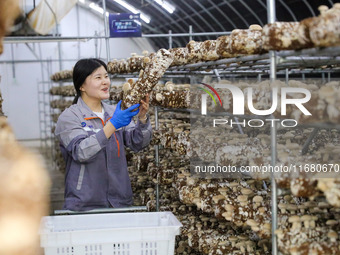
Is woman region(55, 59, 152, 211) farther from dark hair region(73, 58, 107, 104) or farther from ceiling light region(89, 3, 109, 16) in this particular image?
ceiling light region(89, 3, 109, 16)

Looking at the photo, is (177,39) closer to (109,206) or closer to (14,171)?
(109,206)

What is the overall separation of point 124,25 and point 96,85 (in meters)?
2.41

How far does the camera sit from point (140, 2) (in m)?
14.4

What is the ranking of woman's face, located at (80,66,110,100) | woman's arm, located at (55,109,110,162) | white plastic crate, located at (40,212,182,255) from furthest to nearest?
1. woman's face, located at (80,66,110,100)
2. woman's arm, located at (55,109,110,162)
3. white plastic crate, located at (40,212,182,255)

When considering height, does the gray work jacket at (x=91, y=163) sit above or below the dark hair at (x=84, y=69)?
below

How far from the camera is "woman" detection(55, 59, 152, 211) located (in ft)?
11.3

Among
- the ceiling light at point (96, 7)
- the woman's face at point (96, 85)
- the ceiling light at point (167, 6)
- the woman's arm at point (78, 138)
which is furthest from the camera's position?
the ceiling light at point (96, 7)

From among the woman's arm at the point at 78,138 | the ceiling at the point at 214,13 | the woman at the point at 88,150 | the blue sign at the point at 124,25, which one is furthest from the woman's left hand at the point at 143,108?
the ceiling at the point at 214,13

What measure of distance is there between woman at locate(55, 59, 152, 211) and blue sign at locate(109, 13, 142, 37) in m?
2.20

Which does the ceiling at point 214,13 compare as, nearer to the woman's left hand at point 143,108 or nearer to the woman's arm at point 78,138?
the woman's left hand at point 143,108

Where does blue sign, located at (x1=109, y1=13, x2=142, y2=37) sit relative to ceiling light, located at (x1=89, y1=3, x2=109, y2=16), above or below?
below

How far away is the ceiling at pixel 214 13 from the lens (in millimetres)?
11262

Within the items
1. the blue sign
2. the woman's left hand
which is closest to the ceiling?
the blue sign

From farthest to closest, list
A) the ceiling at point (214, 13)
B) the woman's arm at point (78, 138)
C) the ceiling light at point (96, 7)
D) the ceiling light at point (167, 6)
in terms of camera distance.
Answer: the ceiling light at point (96, 7) < the ceiling light at point (167, 6) < the ceiling at point (214, 13) < the woman's arm at point (78, 138)
